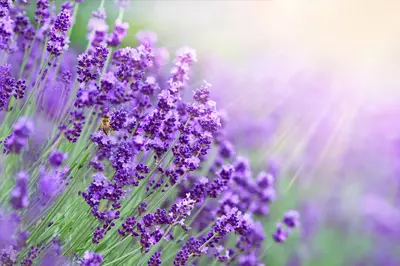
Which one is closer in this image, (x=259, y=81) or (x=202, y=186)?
(x=202, y=186)

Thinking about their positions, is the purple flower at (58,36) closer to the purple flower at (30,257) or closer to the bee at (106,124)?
the bee at (106,124)

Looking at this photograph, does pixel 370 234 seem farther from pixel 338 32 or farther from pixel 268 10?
pixel 268 10

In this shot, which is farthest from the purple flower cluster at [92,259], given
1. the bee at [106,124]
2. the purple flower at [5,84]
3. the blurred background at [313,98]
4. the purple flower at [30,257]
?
the blurred background at [313,98]

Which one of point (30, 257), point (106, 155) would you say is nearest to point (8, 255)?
point (30, 257)

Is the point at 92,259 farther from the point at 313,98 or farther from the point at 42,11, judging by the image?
the point at 313,98

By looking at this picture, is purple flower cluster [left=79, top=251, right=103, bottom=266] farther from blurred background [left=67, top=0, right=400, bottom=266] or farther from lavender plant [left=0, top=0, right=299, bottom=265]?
blurred background [left=67, top=0, right=400, bottom=266]

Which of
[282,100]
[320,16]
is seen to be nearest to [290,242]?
[282,100]

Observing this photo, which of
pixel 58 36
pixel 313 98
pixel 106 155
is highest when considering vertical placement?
pixel 313 98

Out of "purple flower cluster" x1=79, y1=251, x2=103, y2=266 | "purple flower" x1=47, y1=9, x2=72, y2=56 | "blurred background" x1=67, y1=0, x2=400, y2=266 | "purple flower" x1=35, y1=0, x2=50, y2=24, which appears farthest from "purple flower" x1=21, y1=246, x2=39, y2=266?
"blurred background" x1=67, y1=0, x2=400, y2=266

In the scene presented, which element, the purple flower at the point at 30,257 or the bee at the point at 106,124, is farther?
the bee at the point at 106,124
